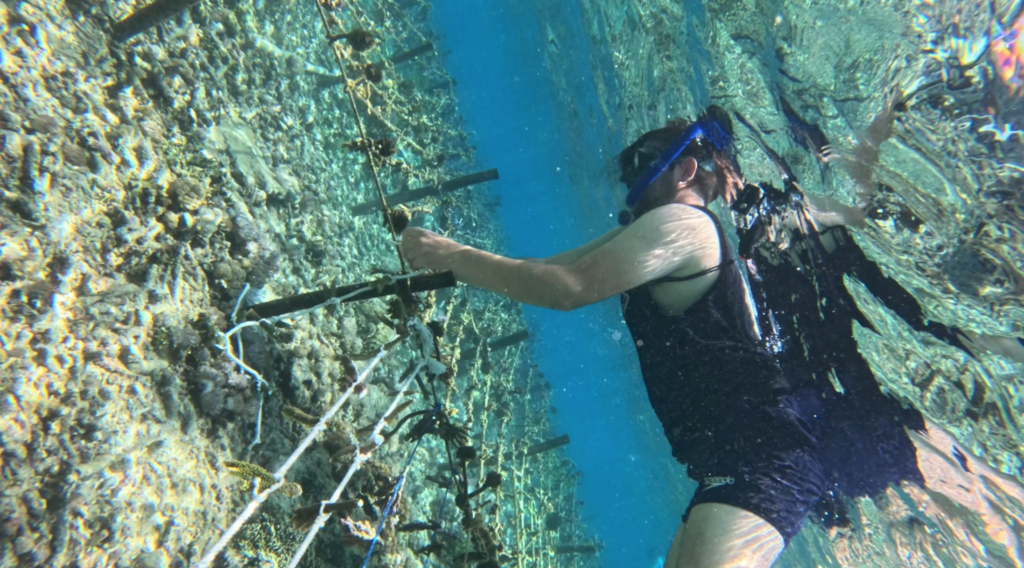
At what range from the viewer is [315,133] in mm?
4719

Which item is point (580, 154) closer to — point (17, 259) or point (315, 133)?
point (315, 133)

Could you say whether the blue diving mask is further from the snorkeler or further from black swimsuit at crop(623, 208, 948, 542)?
black swimsuit at crop(623, 208, 948, 542)

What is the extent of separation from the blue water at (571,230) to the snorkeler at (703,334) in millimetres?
8210

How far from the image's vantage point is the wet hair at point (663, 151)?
3.17 meters

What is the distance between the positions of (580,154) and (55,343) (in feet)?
46.2

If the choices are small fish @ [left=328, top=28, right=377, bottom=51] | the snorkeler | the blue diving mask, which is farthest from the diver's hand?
the blue diving mask

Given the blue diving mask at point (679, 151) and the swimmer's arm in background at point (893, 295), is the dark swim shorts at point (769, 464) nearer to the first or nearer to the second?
the blue diving mask at point (679, 151)

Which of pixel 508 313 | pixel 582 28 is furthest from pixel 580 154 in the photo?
pixel 508 313

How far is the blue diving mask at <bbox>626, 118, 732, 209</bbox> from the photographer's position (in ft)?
10.2

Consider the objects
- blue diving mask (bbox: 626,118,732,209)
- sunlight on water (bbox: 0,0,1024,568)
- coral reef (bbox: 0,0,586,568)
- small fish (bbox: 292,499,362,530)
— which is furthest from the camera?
blue diving mask (bbox: 626,118,732,209)

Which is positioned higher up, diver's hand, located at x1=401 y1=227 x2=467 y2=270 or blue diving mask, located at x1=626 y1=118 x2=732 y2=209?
blue diving mask, located at x1=626 y1=118 x2=732 y2=209

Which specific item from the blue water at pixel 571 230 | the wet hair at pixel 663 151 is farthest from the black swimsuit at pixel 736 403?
the blue water at pixel 571 230

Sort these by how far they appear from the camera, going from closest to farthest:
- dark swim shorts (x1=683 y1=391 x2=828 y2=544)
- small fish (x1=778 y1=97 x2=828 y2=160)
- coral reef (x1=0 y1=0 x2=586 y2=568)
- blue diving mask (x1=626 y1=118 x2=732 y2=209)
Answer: coral reef (x1=0 y1=0 x2=586 y2=568)
dark swim shorts (x1=683 y1=391 x2=828 y2=544)
blue diving mask (x1=626 y1=118 x2=732 y2=209)
small fish (x1=778 y1=97 x2=828 y2=160)

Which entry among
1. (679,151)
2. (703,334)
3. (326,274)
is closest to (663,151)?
(679,151)
